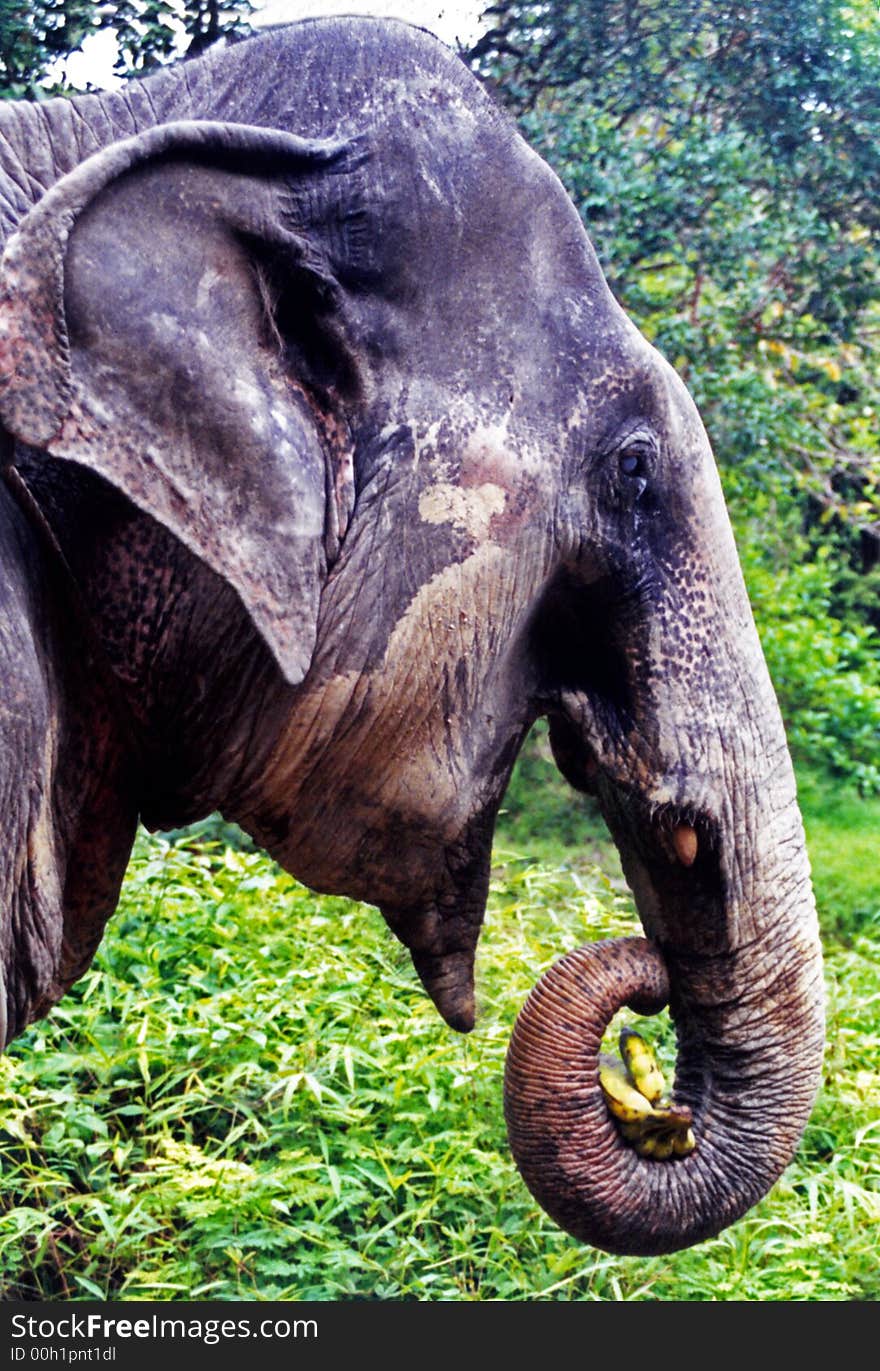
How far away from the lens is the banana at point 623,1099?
6.35 feet

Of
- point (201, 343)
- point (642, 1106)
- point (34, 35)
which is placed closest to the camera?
point (201, 343)

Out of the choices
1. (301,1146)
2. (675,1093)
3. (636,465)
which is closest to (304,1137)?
(301,1146)

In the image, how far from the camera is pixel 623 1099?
1938 millimetres

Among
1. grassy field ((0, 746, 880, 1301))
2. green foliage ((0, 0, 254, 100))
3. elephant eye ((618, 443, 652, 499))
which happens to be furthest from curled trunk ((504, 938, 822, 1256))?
green foliage ((0, 0, 254, 100))

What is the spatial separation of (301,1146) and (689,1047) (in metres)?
1.47

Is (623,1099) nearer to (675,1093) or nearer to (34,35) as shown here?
(675,1093)

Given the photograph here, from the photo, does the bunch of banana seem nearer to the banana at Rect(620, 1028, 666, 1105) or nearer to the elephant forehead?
the banana at Rect(620, 1028, 666, 1105)

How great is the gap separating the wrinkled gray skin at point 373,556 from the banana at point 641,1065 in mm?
59

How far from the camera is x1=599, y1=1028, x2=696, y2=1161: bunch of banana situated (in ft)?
6.36

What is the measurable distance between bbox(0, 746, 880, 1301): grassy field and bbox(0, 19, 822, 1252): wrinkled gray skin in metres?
1.18

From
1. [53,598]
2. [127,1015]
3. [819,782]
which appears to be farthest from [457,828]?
[819,782]

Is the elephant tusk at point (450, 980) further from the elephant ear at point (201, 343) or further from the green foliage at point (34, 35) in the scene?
the green foliage at point (34, 35)

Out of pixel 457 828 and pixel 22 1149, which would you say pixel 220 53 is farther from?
pixel 22 1149

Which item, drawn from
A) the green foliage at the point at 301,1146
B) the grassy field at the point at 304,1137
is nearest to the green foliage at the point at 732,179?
the grassy field at the point at 304,1137
